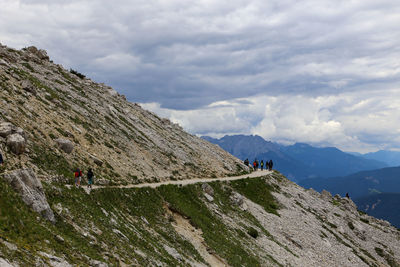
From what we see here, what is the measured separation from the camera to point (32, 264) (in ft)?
47.5

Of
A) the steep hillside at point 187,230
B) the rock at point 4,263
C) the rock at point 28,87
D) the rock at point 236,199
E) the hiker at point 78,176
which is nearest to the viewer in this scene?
the rock at point 4,263

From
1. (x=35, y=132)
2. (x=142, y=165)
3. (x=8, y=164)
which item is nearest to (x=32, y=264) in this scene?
(x=8, y=164)

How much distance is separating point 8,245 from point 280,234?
144ft

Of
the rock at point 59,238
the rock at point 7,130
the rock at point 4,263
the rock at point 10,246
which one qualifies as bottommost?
the rock at point 59,238

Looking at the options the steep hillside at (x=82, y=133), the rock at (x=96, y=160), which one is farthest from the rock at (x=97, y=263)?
the rock at (x=96, y=160)

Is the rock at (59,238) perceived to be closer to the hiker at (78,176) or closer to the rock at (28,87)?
the hiker at (78,176)

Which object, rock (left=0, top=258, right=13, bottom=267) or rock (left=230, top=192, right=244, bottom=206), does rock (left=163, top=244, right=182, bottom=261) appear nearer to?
rock (left=0, top=258, right=13, bottom=267)

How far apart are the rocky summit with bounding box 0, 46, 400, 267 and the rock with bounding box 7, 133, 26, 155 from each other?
0.09 metres

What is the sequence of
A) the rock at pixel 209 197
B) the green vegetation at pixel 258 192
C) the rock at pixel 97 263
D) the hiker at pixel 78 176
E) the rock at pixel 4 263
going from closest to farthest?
the rock at pixel 4 263 → the rock at pixel 97 263 → the hiker at pixel 78 176 → the rock at pixel 209 197 → the green vegetation at pixel 258 192

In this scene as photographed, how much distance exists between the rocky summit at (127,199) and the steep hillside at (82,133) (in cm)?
23

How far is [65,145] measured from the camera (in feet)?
119

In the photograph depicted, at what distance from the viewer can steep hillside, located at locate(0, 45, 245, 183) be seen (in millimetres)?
33281

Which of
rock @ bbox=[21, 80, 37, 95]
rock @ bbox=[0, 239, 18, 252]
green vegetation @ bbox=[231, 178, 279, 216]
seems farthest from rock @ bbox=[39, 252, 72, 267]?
green vegetation @ bbox=[231, 178, 279, 216]

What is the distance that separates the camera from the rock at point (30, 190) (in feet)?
64.3
